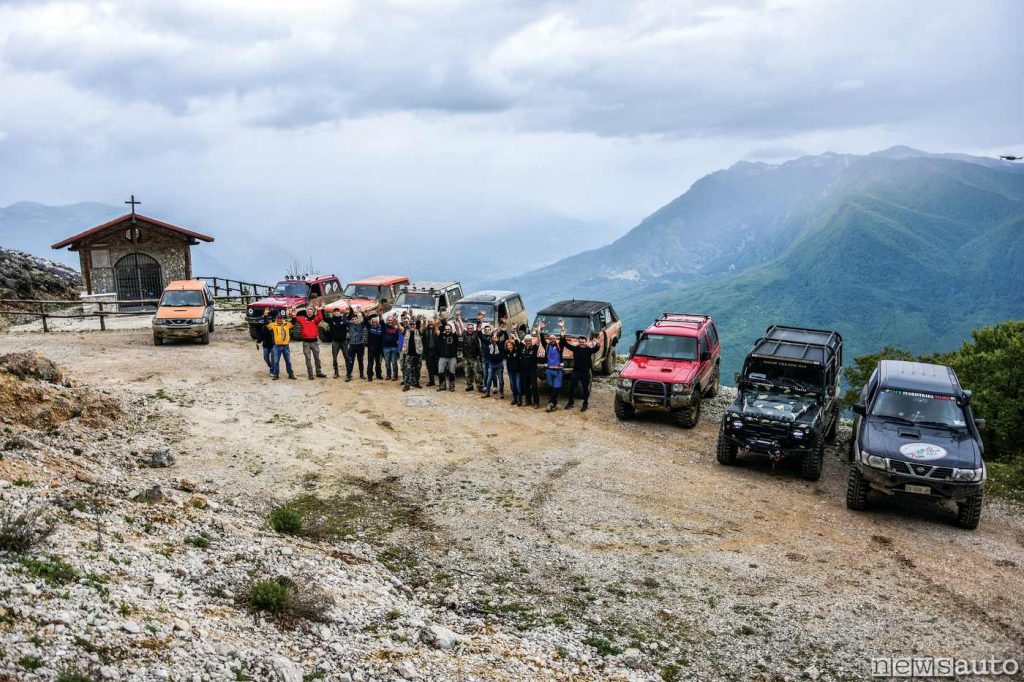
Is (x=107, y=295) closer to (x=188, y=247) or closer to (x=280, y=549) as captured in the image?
(x=188, y=247)

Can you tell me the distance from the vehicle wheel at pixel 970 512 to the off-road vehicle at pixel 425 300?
50.4ft

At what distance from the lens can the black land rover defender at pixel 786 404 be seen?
1298cm

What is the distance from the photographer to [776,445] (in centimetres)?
1297

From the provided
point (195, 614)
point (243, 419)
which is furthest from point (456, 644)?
point (243, 419)

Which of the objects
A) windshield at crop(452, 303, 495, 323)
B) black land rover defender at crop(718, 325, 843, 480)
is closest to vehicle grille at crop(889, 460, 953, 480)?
black land rover defender at crop(718, 325, 843, 480)

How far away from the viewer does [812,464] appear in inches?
513

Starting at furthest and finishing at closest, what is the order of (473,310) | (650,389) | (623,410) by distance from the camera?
(473,310), (623,410), (650,389)

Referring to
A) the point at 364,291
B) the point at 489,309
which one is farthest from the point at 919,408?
the point at 364,291

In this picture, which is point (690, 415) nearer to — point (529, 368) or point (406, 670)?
point (529, 368)

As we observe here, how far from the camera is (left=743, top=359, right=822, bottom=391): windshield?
14234mm

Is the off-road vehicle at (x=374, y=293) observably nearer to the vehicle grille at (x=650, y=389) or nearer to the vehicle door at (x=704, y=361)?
the vehicle grille at (x=650, y=389)

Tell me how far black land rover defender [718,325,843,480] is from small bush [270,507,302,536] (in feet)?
26.4

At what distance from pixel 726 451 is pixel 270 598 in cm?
933

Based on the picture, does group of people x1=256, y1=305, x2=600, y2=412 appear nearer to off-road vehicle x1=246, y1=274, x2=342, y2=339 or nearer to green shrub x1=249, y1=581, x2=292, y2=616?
off-road vehicle x1=246, y1=274, x2=342, y2=339
